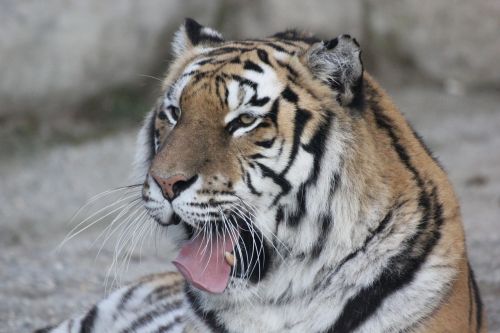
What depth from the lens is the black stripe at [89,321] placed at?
12.1ft

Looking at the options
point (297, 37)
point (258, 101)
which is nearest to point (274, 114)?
point (258, 101)

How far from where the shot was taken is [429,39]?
7762 millimetres

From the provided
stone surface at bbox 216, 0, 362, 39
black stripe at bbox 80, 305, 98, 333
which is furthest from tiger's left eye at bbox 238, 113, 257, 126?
stone surface at bbox 216, 0, 362, 39

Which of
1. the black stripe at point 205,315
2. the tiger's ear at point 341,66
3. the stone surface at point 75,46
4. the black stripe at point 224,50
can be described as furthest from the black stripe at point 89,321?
the stone surface at point 75,46

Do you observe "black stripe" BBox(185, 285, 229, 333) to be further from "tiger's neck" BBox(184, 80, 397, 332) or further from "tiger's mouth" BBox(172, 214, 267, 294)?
"tiger's mouth" BBox(172, 214, 267, 294)

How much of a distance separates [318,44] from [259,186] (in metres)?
0.43

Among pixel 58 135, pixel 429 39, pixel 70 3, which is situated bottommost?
pixel 58 135

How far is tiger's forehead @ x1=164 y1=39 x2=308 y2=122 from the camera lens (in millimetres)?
2654

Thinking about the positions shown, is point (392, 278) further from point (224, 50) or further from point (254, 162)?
point (224, 50)

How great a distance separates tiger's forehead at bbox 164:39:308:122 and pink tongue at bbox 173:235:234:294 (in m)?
0.34

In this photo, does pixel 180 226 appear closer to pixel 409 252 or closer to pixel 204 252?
pixel 204 252

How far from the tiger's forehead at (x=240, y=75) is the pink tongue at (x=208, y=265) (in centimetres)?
34

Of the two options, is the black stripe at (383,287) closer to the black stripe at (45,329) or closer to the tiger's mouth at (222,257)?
the tiger's mouth at (222,257)

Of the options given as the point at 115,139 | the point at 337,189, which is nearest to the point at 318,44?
the point at 337,189
